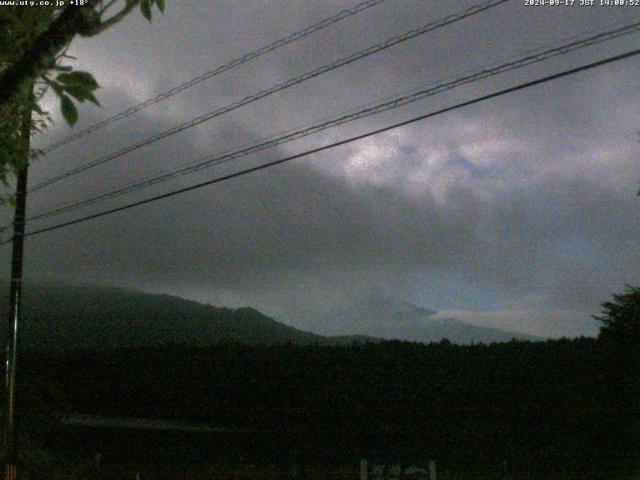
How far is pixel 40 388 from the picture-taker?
75.1ft

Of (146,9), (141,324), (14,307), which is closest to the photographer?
(146,9)

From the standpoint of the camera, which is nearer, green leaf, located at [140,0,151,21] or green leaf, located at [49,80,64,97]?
green leaf, located at [49,80,64,97]

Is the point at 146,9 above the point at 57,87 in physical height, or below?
above

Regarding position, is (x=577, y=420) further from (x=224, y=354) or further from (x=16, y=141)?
(x=16, y=141)

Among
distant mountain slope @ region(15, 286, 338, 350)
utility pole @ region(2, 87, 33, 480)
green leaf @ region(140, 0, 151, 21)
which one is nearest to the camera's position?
green leaf @ region(140, 0, 151, 21)

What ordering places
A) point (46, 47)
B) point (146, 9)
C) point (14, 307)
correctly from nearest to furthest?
point (46, 47)
point (146, 9)
point (14, 307)

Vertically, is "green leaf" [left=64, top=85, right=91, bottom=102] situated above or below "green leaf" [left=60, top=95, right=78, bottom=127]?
above

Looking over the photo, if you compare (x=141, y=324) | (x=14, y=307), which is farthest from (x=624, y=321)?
(x=141, y=324)

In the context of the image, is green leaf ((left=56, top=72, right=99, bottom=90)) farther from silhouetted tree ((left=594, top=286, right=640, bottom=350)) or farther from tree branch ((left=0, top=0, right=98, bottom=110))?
silhouetted tree ((left=594, top=286, right=640, bottom=350))

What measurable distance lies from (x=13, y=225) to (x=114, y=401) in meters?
16.3

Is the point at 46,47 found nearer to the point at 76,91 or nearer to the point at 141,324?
the point at 76,91

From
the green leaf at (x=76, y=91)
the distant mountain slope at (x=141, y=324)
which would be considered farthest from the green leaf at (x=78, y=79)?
the distant mountain slope at (x=141, y=324)

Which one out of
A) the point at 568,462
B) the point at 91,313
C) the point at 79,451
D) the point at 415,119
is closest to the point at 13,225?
the point at 415,119

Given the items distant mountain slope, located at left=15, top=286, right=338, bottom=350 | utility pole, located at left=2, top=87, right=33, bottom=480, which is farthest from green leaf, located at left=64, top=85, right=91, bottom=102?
distant mountain slope, located at left=15, top=286, right=338, bottom=350
